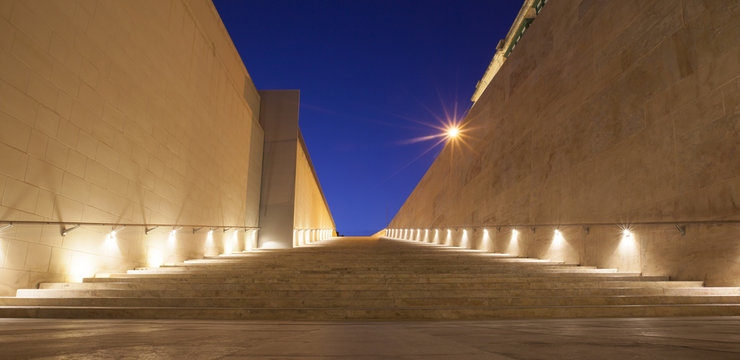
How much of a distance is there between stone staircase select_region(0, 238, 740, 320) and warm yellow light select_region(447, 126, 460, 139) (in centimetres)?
1169

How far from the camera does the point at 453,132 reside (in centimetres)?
2048

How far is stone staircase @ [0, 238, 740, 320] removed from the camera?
549 centimetres

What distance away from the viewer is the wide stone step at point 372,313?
210 inches

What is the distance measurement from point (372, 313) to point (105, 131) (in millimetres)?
5959

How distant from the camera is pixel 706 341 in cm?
Answer: 201

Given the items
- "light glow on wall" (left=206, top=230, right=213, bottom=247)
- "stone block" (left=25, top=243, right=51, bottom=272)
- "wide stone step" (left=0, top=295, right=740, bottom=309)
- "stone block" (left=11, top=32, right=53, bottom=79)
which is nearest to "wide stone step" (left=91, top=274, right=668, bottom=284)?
"stone block" (left=25, top=243, right=51, bottom=272)

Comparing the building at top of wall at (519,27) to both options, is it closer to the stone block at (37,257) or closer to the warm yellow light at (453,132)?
the warm yellow light at (453,132)

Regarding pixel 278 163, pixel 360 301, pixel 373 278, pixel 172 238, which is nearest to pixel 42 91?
pixel 172 238

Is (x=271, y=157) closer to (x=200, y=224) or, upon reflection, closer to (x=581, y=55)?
(x=200, y=224)

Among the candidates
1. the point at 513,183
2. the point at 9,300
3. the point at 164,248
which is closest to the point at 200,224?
the point at 164,248

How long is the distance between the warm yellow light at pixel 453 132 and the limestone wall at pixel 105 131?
10981mm

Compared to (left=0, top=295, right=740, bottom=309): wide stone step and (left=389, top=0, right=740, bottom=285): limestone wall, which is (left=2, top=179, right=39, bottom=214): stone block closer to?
(left=0, top=295, right=740, bottom=309): wide stone step

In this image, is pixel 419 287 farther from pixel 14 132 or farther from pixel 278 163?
pixel 278 163

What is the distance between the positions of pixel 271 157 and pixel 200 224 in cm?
735
